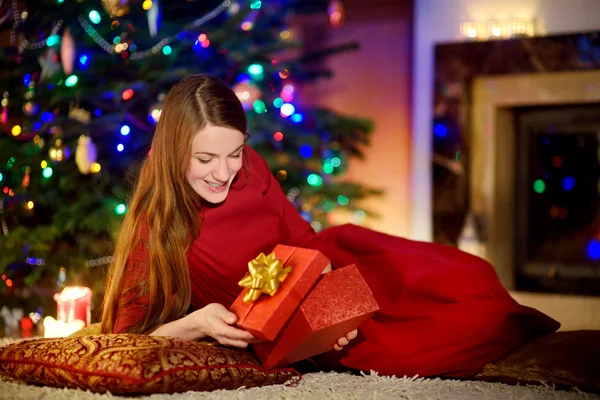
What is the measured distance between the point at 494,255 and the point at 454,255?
8.06 feet

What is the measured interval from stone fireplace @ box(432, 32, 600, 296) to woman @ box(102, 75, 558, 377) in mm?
2427

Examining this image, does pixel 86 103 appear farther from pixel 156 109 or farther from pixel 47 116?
pixel 156 109

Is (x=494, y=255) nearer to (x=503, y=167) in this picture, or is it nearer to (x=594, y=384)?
(x=503, y=167)

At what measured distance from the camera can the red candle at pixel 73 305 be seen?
2.47 metres

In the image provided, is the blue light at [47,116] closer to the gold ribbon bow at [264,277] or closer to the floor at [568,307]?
the gold ribbon bow at [264,277]

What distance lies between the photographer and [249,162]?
6.78ft

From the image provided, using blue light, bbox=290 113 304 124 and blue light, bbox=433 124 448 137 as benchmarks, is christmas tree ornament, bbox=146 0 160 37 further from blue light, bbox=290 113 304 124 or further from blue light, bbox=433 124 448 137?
blue light, bbox=433 124 448 137

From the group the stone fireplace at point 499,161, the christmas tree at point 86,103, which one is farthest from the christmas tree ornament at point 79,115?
the stone fireplace at point 499,161

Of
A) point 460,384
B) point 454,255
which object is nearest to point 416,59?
point 454,255

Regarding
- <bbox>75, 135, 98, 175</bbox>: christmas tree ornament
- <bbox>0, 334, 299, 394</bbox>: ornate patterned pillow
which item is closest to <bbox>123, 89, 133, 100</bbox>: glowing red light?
<bbox>75, 135, 98, 175</bbox>: christmas tree ornament

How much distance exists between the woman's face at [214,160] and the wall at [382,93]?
9.89 feet

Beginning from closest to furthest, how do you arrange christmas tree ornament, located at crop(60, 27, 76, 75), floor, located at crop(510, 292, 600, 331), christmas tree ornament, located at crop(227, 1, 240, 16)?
christmas tree ornament, located at crop(60, 27, 76, 75) < floor, located at crop(510, 292, 600, 331) < christmas tree ornament, located at crop(227, 1, 240, 16)

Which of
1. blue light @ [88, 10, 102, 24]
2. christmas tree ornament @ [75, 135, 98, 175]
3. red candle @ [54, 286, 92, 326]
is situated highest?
blue light @ [88, 10, 102, 24]

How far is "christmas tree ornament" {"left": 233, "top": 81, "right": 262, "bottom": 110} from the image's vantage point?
3.53 m
